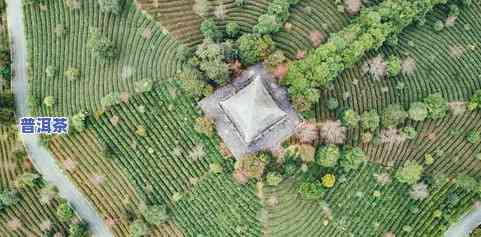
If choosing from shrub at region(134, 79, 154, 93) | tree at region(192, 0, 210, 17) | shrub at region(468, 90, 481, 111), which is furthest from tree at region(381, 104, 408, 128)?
shrub at region(134, 79, 154, 93)

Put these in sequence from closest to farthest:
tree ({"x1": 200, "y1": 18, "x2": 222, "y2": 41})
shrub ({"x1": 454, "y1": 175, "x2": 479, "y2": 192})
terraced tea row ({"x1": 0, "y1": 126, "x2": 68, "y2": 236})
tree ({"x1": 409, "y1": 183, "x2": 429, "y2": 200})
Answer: tree ({"x1": 200, "y1": 18, "x2": 222, "y2": 41}) < shrub ({"x1": 454, "y1": 175, "x2": 479, "y2": 192}) < tree ({"x1": 409, "y1": 183, "x2": 429, "y2": 200}) < terraced tea row ({"x1": 0, "y1": 126, "x2": 68, "y2": 236})

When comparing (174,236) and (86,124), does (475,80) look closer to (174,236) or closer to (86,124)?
(174,236)

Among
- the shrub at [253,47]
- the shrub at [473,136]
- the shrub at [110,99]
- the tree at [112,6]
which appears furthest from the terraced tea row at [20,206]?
the shrub at [473,136]

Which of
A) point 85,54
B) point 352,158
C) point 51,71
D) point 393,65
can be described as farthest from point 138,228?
point 393,65

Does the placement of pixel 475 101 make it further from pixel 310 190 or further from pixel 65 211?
pixel 65 211

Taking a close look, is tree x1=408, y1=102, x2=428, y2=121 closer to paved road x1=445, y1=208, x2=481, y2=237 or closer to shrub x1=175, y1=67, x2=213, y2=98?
paved road x1=445, y1=208, x2=481, y2=237

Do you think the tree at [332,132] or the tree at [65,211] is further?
the tree at [65,211]

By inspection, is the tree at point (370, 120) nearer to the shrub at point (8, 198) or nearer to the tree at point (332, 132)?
the tree at point (332, 132)
